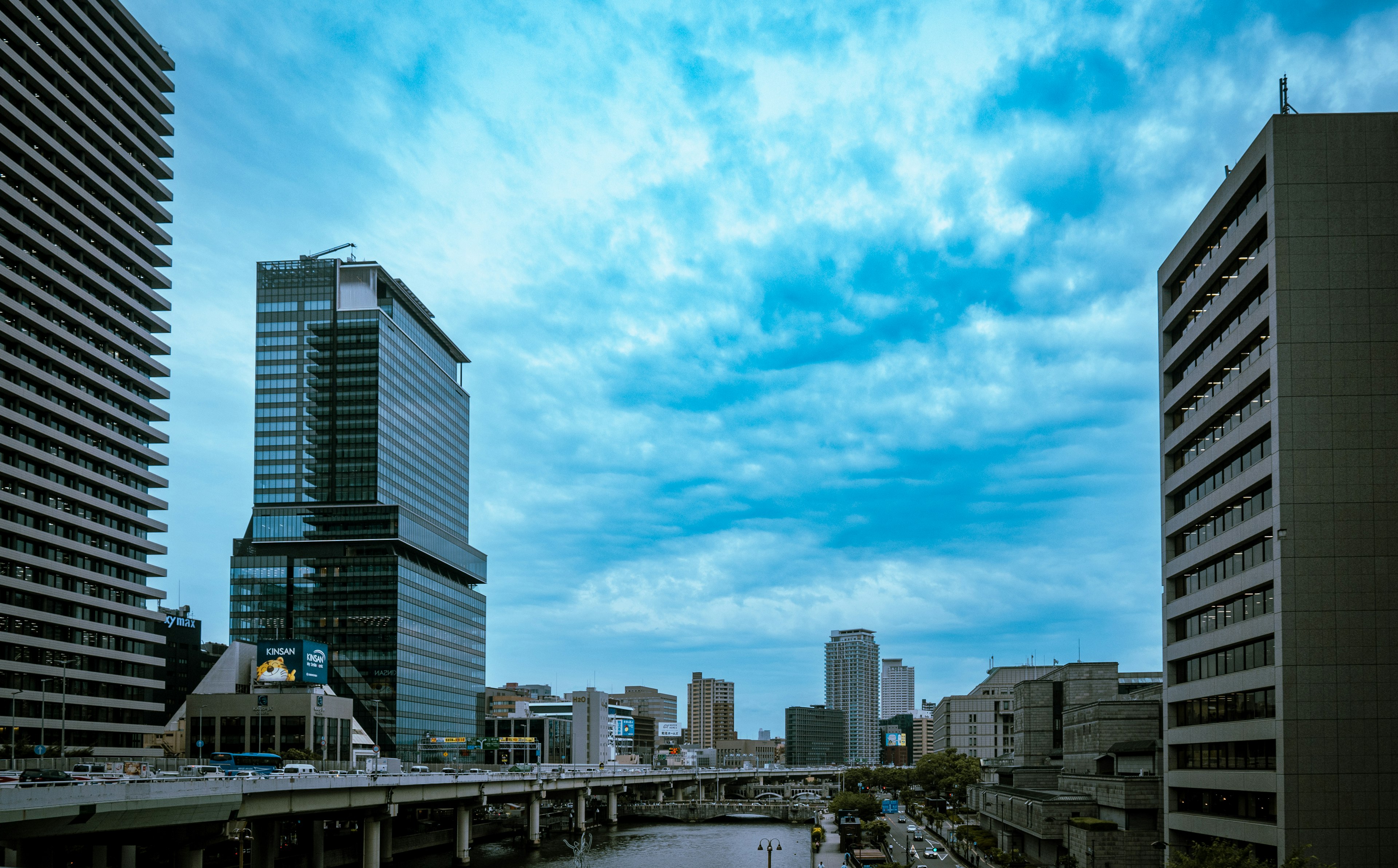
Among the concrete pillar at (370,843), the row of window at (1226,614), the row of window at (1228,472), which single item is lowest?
the concrete pillar at (370,843)

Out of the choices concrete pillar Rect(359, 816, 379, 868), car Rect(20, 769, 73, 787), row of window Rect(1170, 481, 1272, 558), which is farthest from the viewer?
concrete pillar Rect(359, 816, 379, 868)

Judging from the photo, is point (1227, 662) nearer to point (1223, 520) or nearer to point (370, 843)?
point (1223, 520)

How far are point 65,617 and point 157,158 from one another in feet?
207

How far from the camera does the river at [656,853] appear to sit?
12188 cm

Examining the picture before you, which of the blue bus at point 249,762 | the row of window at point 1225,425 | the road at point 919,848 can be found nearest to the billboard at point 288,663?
the blue bus at point 249,762

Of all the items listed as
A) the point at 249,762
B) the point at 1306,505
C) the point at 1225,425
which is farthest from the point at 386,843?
the point at 1306,505

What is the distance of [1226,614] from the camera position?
7231 cm

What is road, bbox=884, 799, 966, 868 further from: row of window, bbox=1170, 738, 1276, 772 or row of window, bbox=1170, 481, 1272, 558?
row of window, bbox=1170, 481, 1272, 558

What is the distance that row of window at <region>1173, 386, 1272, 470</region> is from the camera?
67.8 metres

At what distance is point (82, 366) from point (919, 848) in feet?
379

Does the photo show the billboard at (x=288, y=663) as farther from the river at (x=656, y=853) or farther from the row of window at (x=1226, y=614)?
the row of window at (x=1226, y=614)

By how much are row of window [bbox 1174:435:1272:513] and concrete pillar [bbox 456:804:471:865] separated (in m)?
88.6

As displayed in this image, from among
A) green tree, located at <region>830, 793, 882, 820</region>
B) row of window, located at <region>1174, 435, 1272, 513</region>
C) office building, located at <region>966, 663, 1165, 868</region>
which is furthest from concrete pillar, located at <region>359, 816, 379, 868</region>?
green tree, located at <region>830, 793, 882, 820</region>

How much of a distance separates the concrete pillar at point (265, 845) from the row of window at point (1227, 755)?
236ft
